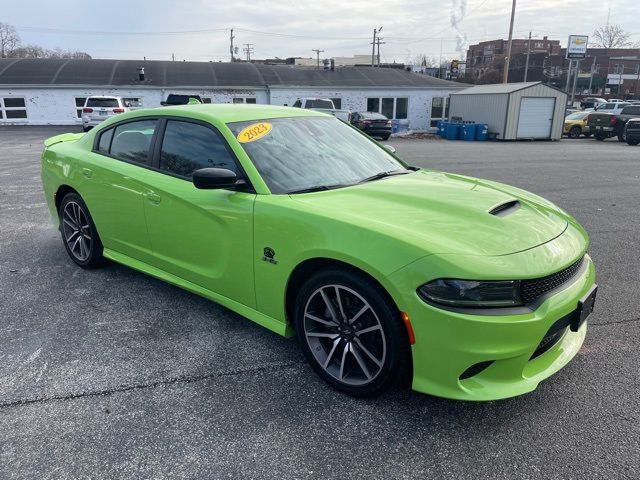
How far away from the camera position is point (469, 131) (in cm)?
2633

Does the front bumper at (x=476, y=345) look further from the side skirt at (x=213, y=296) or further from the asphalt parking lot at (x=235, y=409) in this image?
the side skirt at (x=213, y=296)

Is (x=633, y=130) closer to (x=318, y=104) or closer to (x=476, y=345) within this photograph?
(x=318, y=104)

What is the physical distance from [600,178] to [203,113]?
10.7 m

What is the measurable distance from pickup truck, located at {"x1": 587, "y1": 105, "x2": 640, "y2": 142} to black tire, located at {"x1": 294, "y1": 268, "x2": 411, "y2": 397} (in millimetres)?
26820

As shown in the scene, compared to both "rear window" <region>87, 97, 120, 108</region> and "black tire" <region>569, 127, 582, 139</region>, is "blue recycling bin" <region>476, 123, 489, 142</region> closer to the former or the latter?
"black tire" <region>569, 127, 582, 139</region>

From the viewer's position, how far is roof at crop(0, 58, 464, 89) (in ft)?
95.5

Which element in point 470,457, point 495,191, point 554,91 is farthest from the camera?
point 554,91

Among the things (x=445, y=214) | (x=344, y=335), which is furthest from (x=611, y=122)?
(x=344, y=335)

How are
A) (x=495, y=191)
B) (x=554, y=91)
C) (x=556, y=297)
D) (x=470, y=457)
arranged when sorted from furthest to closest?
(x=554, y=91)
(x=495, y=191)
(x=556, y=297)
(x=470, y=457)

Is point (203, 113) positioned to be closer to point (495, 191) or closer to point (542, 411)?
point (495, 191)

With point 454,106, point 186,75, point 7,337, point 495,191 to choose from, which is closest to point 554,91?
point 454,106

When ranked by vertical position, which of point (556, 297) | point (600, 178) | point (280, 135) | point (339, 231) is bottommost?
point (600, 178)

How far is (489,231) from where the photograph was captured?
255cm

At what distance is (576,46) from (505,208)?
48468 millimetres
